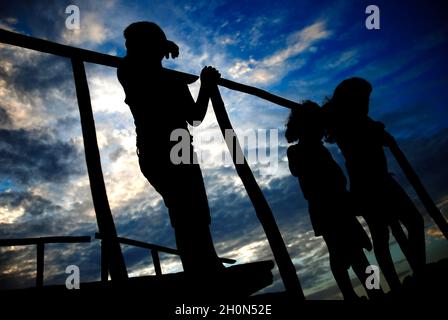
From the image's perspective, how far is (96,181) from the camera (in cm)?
208

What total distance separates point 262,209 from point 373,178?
225cm

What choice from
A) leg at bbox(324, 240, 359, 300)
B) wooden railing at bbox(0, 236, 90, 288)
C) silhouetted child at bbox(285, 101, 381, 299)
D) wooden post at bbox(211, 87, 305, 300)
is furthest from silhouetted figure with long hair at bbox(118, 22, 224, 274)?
wooden railing at bbox(0, 236, 90, 288)

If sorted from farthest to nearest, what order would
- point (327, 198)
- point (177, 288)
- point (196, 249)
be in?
point (327, 198), point (196, 249), point (177, 288)

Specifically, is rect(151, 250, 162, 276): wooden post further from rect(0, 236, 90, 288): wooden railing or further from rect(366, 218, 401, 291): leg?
rect(366, 218, 401, 291): leg

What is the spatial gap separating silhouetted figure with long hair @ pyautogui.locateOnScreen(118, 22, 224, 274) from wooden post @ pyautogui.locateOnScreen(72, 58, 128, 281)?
1.55 ft

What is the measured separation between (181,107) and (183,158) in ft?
1.71

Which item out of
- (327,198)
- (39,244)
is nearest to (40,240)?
(39,244)

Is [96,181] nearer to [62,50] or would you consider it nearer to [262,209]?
[62,50]

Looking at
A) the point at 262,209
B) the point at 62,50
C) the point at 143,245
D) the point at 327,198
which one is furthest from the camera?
the point at 143,245

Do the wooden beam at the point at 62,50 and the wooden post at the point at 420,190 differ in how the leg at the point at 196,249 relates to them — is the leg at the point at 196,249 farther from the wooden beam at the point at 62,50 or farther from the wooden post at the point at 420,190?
the wooden post at the point at 420,190

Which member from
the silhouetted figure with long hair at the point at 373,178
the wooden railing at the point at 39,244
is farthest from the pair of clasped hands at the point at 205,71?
the wooden railing at the point at 39,244
